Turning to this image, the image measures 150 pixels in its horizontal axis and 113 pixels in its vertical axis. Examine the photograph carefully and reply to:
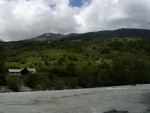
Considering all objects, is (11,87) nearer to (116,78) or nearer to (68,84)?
(68,84)

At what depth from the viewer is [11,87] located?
142 metres

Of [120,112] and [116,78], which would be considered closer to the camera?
[120,112]

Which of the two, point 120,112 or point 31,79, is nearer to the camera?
point 120,112

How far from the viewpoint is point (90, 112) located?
5978 cm

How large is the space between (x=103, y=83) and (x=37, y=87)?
45.1 m

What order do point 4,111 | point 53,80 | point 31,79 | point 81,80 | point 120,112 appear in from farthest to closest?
point 81,80 < point 53,80 < point 31,79 < point 4,111 < point 120,112

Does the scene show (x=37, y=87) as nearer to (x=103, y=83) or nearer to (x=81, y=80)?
(x=81, y=80)

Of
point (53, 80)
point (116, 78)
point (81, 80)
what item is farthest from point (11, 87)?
point (116, 78)

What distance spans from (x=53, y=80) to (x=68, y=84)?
7369 millimetres

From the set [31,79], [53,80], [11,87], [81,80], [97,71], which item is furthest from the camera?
[97,71]

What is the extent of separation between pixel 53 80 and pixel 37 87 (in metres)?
13.3

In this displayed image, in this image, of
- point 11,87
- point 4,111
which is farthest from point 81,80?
point 4,111

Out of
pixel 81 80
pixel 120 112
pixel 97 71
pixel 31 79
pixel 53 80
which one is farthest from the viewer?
pixel 97 71

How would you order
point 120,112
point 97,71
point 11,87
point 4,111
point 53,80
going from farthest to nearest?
point 97,71
point 53,80
point 11,87
point 4,111
point 120,112
